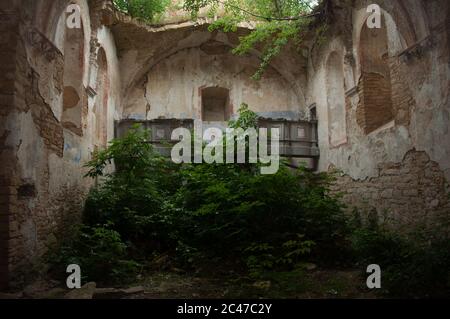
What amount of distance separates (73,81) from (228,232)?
188 inches

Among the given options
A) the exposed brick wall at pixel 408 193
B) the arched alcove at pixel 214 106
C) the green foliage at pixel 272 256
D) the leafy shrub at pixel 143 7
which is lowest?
the green foliage at pixel 272 256

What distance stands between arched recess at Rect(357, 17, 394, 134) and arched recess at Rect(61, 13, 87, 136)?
22.2ft

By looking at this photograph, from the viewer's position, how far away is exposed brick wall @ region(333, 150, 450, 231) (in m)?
6.45

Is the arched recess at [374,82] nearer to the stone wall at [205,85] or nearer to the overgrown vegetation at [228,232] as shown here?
the overgrown vegetation at [228,232]

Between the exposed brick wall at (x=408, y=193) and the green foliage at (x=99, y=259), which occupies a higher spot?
the exposed brick wall at (x=408, y=193)

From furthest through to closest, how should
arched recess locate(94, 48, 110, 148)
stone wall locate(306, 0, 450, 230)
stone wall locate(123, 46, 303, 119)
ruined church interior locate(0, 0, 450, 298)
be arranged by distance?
stone wall locate(123, 46, 303, 119), arched recess locate(94, 48, 110, 148), stone wall locate(306, 0, 450, 230), ruined church interior locate(0, 0, 450, 298)

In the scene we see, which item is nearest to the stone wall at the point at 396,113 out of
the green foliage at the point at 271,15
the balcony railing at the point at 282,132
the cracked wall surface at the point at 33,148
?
the balcony railing at the point at 282,132

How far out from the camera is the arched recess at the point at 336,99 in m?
11.0

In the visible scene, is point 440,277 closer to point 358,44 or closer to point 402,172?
point 402,172

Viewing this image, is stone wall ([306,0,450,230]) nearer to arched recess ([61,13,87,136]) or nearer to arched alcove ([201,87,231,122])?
arched alcove ([201,87,231,122])

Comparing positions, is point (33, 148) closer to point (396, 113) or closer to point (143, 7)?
point (396, 113)

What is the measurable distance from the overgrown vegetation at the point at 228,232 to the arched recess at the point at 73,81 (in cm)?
105
